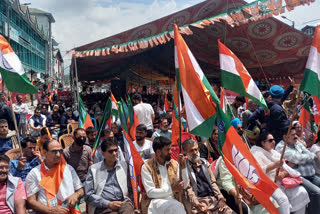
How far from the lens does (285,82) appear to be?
33.0 feet

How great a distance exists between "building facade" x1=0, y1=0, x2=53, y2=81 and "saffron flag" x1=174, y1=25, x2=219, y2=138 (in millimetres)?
22220

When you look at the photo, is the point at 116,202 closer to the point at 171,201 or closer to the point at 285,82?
the point at 171,201

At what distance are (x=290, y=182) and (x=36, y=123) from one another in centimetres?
590

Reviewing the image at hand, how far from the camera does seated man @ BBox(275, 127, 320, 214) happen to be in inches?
146

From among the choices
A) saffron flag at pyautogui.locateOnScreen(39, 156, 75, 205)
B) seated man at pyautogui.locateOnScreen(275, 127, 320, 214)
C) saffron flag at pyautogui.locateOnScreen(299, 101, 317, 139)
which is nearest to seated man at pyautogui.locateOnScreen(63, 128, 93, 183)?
saffron flag at pyautogui.locateOnScreen(39, 156, 75, 205)

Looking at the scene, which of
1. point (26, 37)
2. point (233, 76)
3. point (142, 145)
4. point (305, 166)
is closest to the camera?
point (305, 166)

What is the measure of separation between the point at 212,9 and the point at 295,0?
1.90 m

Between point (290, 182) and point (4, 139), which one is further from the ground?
point (4, 139)

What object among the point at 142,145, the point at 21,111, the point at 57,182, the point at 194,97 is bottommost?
the point at 57,182

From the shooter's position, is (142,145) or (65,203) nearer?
(65,203)

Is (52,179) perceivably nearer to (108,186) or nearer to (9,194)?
(9,194)

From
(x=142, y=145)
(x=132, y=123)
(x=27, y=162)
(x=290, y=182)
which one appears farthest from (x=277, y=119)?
(x=27, y=162)

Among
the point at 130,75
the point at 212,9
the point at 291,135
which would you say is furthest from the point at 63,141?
the point at 130,75

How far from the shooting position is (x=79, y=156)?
13.4 ft
